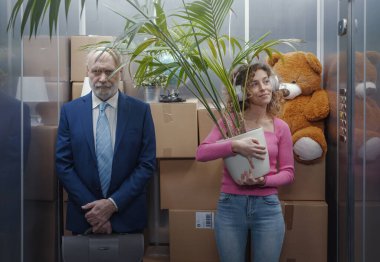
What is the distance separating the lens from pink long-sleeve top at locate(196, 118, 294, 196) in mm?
2018

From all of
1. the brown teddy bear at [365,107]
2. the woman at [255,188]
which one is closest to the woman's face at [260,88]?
the woman at [255,188]

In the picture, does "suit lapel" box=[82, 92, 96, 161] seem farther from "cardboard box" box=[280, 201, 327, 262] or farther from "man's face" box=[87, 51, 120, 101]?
"cardboard box" box=[280, 201, 327, 262]

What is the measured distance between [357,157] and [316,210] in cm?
43

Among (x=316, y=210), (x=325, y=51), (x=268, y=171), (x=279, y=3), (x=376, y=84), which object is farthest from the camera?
(x=279, y=3)

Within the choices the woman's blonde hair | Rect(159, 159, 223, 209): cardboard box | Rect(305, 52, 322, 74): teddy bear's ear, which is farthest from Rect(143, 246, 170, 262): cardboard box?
Rect(305, 52, 322, 74): teddy bear's ear

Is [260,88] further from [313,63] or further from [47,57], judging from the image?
[47,57]

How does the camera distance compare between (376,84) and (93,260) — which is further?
(93,260)

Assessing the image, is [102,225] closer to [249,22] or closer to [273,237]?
[273,237]

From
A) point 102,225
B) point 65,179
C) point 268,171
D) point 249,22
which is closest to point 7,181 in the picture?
point 65,179

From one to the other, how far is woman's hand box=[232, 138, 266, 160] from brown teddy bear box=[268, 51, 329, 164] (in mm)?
600

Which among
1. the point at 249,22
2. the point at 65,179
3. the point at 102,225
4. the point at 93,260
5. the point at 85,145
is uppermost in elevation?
the point at 249,22

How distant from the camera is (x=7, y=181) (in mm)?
1851

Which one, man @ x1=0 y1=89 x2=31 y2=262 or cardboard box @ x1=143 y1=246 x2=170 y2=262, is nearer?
man @ x1=0 y1=89 x2=31 y2=262

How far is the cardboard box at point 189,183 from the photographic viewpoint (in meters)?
2.53
